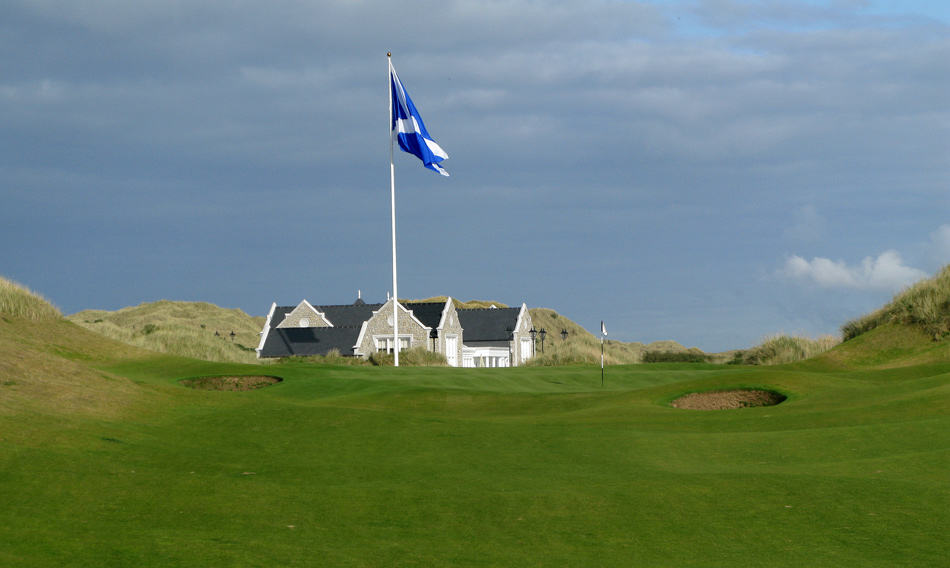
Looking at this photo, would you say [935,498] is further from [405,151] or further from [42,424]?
[405,151]

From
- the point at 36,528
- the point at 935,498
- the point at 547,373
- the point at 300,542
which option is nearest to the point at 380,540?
the point at 300,542

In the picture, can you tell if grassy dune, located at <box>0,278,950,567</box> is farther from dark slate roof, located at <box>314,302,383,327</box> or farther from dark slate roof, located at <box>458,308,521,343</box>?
dark slate roof, located at <box>458,308,521,343</box>

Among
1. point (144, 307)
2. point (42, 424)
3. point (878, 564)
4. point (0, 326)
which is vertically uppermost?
point (144, 307)

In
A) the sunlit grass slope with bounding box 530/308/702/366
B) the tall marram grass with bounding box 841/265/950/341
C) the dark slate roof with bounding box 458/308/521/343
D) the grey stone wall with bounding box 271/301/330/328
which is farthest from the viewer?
the dark slate roof with bounding box 458/308/521/343

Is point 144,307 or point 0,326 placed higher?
point 144,307

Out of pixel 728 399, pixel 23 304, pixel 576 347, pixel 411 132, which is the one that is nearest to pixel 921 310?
pixel 728 399

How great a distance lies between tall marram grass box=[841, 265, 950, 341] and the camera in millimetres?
38531

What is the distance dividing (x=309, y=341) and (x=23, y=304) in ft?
127

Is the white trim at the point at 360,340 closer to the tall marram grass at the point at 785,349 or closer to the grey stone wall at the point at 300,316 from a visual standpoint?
the grey stone wall at the point at 300,316

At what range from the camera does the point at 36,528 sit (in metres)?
9.90

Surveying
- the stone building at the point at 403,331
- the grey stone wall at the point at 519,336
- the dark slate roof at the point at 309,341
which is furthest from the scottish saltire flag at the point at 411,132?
the grey stone wall at the point at 519,336

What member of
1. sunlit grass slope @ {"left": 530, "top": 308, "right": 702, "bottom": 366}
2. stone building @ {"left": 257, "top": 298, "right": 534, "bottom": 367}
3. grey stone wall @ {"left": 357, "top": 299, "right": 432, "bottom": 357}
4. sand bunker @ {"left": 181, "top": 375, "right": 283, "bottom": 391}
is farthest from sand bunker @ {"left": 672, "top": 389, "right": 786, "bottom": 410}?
grey stone wall @ {"left": 357, "top": 299, "right": 432, "bottom": 357}

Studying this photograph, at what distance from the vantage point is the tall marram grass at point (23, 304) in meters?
33.6

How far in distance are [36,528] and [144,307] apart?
114 m
